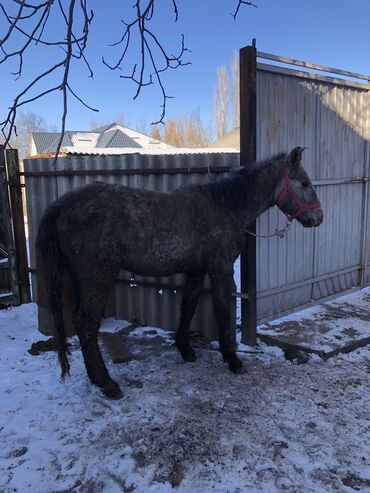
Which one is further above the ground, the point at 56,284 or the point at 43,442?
the point at 56,284

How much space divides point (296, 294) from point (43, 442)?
3.68m

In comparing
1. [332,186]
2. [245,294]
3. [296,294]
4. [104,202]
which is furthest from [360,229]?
[104,202]

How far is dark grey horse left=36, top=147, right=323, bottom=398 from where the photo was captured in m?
3.42

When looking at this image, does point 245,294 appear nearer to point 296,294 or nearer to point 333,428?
point 296,294

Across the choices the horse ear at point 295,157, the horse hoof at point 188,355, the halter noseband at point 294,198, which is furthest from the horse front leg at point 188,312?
the horse ear at point 295,157

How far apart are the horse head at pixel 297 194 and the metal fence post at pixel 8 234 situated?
3917mm

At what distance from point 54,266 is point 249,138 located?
240cm

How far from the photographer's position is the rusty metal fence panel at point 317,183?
4797 mm

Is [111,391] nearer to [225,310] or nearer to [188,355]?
[188,355]

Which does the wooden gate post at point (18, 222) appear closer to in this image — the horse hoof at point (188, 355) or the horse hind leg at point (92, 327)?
the horse hind leg at point (92, 327)

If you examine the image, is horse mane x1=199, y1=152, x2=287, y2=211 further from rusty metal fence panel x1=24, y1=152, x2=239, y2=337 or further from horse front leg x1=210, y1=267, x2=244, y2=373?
horse front leg x1=210, y1=267, x2=244, y2=373

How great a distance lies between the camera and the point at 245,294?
443cm

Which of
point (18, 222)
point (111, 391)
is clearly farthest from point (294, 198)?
point (18, 222)

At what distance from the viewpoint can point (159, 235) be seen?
11.9 ft
